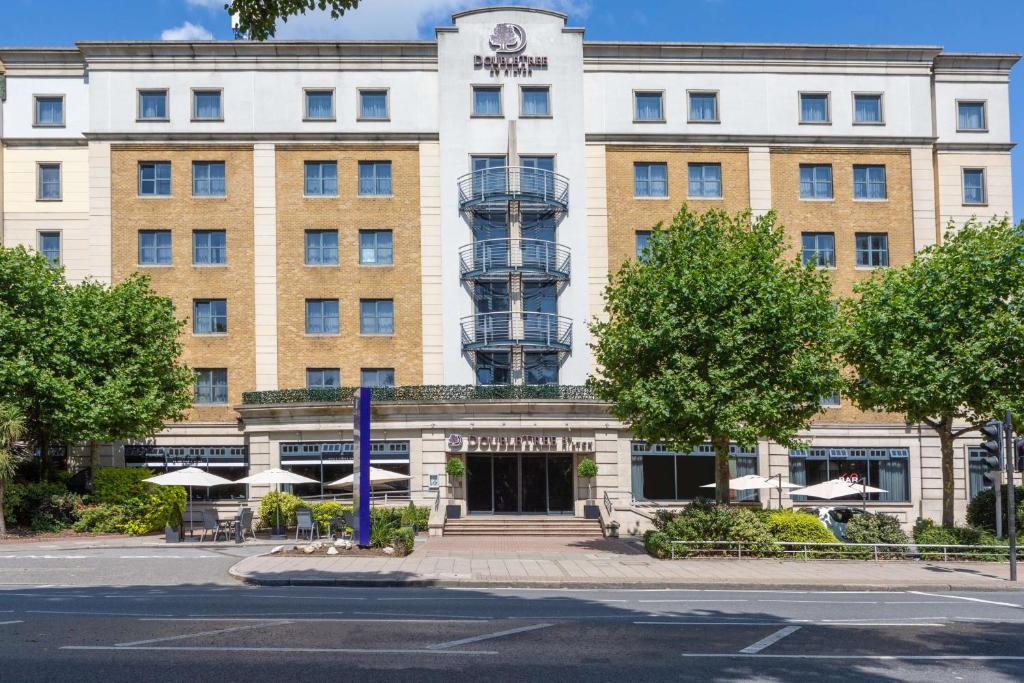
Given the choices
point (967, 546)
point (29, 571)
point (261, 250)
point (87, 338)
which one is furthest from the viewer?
point (261, 250)

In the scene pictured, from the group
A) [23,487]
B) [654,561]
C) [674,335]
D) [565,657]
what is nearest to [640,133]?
[674,335]

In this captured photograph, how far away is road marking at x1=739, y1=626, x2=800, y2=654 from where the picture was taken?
1338 centimetres

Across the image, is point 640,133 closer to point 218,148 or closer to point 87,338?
point 218,148

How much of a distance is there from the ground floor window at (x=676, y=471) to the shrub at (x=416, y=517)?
27.6ft

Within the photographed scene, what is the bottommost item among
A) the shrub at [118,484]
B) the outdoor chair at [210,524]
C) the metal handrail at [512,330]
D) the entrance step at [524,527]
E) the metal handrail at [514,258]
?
the entrance step at [524,527]

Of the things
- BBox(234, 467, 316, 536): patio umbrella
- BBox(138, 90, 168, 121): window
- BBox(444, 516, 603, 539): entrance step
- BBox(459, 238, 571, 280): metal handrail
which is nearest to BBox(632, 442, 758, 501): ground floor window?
BBox(444, 516, 603, 539): entrance step

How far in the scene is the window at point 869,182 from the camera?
4212 centimetres

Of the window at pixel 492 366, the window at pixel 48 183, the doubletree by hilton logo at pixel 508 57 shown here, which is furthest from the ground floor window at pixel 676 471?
the window at pixel 48 183

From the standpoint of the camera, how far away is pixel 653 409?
92.7 feet

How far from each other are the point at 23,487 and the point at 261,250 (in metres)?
12.5

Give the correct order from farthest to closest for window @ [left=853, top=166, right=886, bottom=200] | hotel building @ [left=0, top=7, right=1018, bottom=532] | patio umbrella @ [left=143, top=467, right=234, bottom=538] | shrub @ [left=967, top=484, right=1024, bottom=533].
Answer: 1. window @ [left=853, top=166, right=886, bottom=200]
2. hotel building @ [left=0, top=7, right=1018, bottom=532]
3. patio umbrella @ [left=143, top=467, right=234, bottom=538]
4. shrub @ [left=967, top=484, right=1024, bottom=533]

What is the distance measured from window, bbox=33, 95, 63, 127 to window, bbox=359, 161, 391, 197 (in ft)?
41.7

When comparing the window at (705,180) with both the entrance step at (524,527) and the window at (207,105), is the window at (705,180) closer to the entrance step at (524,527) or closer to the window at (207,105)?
the entrance step at (524,527)

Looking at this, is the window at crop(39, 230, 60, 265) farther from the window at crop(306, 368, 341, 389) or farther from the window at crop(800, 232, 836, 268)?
the window at crop(800, 232, 836, 268)
